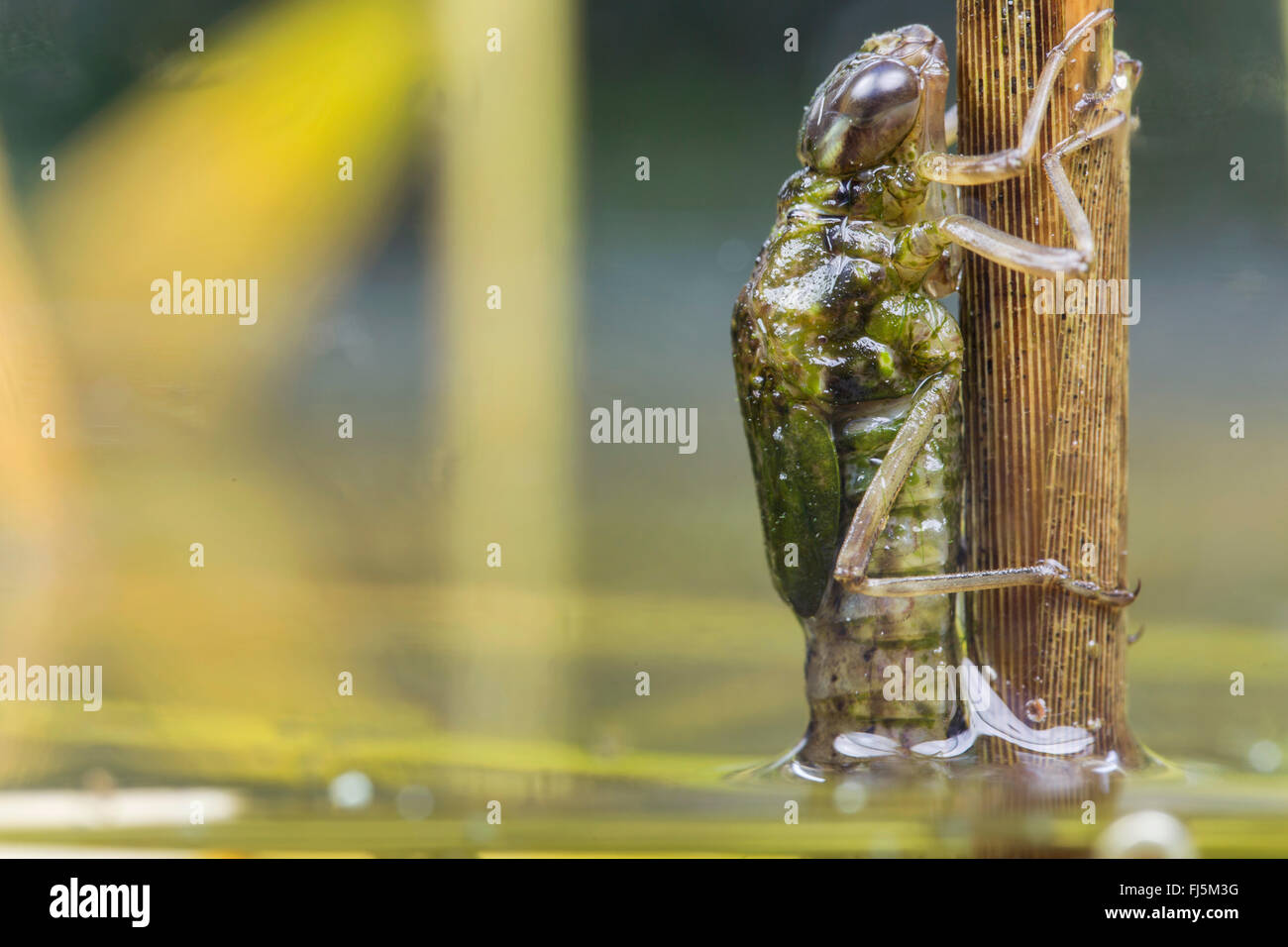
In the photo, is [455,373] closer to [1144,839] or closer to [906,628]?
[906,628]

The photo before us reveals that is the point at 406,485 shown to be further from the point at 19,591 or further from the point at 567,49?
the point at 567,49

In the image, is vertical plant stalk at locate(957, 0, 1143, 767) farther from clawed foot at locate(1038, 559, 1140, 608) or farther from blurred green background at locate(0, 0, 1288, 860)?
blurred green background at locate(0, 0, 1288, 860)

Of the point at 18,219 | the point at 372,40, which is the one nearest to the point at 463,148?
the point at 372,40

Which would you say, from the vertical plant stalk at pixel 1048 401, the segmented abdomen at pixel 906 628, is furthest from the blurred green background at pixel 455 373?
the vertical plant stalk at pixel 1048 401

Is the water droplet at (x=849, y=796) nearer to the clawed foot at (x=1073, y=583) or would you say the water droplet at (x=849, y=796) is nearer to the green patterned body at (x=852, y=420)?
the green patterned body at (x=852, y=420)

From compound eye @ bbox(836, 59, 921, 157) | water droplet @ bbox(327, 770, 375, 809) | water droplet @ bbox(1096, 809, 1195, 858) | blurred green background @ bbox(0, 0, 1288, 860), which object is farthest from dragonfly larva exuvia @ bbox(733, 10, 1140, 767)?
water droplet @ bbox(327, 770, 375, 809)
